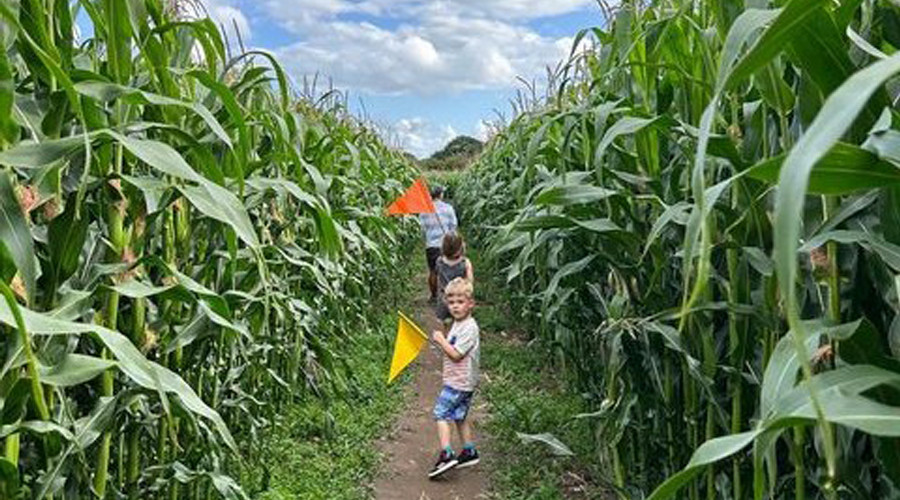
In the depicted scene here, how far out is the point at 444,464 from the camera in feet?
16.4

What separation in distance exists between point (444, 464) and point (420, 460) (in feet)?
1.40

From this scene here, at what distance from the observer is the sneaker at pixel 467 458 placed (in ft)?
16.8

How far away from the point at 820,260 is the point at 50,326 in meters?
1.36

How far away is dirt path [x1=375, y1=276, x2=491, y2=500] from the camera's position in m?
4.82

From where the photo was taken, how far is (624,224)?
116 inches

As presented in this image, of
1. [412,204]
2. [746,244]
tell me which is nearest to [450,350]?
[412,204]

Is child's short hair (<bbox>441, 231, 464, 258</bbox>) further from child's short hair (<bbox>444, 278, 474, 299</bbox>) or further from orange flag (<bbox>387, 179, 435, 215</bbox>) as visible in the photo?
child's short hair (<bbox>444, 278, 474, 299</bbox>)

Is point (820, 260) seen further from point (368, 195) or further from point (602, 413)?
point (368, 195)

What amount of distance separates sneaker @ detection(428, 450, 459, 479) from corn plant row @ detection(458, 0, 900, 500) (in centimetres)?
141

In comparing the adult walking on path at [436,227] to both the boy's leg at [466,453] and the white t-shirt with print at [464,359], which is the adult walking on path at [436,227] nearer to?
the white t-shirt with print at [464,359]

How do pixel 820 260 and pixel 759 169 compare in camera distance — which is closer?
pixel 759 169

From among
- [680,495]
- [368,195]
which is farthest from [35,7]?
[368,195]

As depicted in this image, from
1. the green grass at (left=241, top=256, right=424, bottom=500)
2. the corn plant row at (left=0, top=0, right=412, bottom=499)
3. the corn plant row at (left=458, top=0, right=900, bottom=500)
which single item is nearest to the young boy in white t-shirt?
the green grass at (left=241, top=256, right=424, bottom=500)

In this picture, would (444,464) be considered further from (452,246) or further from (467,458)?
(452,246)
